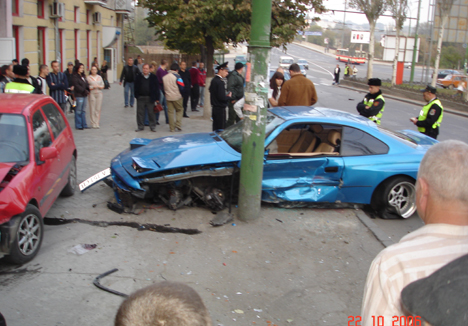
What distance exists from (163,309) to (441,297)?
94 cm

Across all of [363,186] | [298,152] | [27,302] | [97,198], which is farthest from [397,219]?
[27,302]

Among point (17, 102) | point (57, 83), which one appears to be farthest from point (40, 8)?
point (17, 102)

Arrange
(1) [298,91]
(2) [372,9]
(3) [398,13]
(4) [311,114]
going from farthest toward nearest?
(2) [372,9]
(3) [398,13]
(1) [298,91]
(4) [311,114]

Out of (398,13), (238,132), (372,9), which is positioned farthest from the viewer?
(372,9)

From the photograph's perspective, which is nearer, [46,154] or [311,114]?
[46,154]

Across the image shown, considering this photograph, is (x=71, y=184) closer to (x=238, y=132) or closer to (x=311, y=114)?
(x=238, y=132)

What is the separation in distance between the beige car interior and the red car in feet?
9.87

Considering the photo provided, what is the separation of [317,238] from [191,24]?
31.0ft

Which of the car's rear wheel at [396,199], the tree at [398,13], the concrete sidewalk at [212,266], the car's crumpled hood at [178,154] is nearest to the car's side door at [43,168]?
the concrete sidewalk at [212,266]

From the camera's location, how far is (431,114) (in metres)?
8.54

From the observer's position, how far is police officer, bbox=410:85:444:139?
8.49 metres

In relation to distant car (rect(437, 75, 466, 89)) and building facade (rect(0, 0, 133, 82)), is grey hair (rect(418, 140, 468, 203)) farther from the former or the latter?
distant car (rect(437, 75, 466, 89))

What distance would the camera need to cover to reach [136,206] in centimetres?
617

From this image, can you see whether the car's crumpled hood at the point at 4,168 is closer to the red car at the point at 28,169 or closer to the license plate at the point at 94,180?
the red car at the point at 28,169
